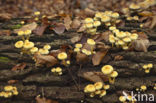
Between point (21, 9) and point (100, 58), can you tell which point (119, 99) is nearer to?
point (100, 58)

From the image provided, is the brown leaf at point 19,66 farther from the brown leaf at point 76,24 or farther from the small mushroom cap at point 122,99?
the small mushroom cap at point 122,99

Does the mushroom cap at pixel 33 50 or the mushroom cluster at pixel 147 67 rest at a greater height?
the mushroom cap at pixel 33 50

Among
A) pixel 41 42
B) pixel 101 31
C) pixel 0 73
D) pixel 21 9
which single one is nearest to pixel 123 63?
pixel 101 31

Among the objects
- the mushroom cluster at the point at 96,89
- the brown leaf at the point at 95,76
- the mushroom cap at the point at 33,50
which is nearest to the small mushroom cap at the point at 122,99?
the mushroom cluster at the point at 96,89

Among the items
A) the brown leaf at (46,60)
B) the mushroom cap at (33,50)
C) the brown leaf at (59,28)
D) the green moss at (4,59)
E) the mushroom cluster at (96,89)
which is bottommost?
the mushroom cluster at (96,89)

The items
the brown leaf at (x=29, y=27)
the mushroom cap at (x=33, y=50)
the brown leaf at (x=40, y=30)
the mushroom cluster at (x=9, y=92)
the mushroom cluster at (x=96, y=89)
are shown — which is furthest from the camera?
the brown leaf at (x=29, y=27)

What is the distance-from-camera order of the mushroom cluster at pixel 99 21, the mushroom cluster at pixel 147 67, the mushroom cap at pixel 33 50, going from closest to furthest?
1. the mushroom cluster at pixel 147 67
2. the mushroom cap at pixel 33 50
3. the mushroom cluster at pixel 99 21

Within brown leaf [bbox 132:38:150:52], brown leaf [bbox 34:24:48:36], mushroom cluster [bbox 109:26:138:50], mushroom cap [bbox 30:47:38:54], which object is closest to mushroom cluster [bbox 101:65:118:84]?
mushroom cluster [bbox 109:26:138:50]
